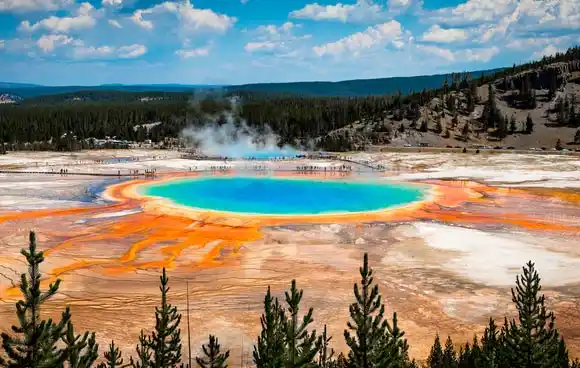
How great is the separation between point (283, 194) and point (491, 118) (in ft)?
200

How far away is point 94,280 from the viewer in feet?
73.7

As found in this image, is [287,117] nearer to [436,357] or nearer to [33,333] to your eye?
[436,357]

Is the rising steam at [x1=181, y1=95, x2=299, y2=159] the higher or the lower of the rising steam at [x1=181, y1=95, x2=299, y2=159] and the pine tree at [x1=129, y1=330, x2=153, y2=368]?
the higher

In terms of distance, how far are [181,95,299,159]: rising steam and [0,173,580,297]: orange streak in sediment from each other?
44693 millimetres

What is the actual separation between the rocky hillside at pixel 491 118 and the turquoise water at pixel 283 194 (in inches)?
1482

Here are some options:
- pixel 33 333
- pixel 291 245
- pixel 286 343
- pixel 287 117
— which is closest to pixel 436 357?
pixel 286 343

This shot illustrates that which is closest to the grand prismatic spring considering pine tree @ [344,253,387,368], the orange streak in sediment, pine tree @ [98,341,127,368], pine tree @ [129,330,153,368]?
the orange streak in sediment

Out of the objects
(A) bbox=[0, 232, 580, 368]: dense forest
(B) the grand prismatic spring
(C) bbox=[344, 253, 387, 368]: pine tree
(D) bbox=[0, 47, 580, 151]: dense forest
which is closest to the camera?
(A) bbox=[0, 232, 580, 368]: dense forest

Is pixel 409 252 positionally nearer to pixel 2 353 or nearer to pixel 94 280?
pixel 94 280

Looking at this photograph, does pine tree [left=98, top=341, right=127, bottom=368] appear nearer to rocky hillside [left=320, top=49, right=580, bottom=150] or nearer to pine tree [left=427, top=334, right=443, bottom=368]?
pine tree [left=427, top=334, right=443, bottom=368]

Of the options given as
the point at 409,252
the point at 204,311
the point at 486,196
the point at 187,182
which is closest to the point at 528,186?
the point at 486,196

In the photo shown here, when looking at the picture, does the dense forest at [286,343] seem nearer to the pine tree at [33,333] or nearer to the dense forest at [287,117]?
the pine tree at [33,333]

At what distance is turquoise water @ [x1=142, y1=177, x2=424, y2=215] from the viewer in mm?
39531

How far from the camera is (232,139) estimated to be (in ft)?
347
